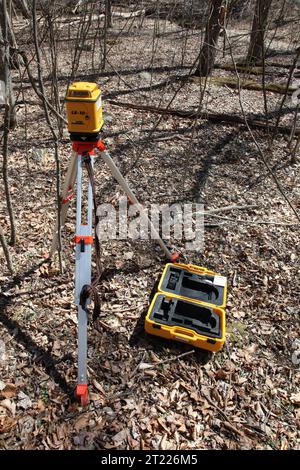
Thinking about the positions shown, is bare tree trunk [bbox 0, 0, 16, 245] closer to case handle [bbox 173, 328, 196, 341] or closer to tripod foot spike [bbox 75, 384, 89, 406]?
tripod foot spike [bbox 75, 384, 89, 406]

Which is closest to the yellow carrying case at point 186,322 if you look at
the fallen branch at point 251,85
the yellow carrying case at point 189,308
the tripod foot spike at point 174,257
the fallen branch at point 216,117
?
the yellow carrying case at point 189,308

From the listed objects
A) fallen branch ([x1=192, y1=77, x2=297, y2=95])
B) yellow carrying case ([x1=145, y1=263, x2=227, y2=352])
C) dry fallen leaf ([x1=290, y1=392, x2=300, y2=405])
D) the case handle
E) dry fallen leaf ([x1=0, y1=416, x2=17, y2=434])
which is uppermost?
fallen branch ([x1=192, y1=77, x2=297, y2=95])

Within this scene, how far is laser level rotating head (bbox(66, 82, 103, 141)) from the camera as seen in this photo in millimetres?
1961

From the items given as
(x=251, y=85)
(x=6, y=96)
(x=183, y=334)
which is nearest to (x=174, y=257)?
(x=183, y=334)

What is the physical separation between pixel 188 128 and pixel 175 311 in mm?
3636

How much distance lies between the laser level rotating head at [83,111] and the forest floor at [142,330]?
138cm

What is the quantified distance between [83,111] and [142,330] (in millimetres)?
1667

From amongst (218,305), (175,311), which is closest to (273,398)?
(218,305)

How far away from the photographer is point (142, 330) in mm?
2668

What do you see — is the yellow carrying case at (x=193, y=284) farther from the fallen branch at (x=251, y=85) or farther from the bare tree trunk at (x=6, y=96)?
the fallen branch at (x=251, y=85)

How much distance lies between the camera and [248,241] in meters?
3.58

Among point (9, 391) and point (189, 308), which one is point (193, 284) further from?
point (9, 391)

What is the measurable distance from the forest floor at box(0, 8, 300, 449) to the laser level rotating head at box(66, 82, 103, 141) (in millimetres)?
1380

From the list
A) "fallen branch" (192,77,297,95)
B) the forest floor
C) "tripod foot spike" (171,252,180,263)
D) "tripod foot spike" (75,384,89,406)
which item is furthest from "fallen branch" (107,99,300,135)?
"tripod foot spike" (75,384,89,406)
